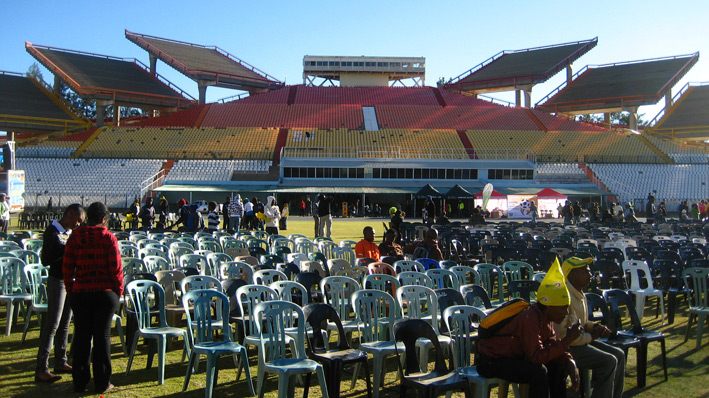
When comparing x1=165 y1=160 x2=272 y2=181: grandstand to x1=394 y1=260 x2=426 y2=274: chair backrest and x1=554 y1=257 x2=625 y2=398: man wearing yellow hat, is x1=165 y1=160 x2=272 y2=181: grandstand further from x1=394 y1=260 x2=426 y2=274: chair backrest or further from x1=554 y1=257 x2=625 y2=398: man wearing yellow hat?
x1=554 y1=257 x2=625 y2=398: man wearing yellow hat

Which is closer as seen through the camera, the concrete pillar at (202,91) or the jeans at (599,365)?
the jeans at (599,365)

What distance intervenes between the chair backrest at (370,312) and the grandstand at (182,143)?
45559 mm

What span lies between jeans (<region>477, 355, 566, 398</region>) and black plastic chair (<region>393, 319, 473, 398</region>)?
253 millimetres

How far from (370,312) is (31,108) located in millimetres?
57175

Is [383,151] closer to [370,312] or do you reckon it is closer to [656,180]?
[656,180]

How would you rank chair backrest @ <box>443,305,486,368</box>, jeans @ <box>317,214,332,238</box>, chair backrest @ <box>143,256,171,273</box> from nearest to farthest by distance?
chair backrest @ <box>443,305,486,368</box> < chair backrest @ <box>143,256,171,273</box> < jeans @ <box>317,214,332,238</box>

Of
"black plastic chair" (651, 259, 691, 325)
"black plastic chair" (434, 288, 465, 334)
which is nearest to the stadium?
"black plastic chair" (651, 259, 691, 325)

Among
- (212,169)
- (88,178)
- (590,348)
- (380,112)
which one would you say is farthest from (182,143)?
(590,348)

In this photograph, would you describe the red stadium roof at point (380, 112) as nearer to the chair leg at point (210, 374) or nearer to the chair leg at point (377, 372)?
the chair leg at point (377, 372)

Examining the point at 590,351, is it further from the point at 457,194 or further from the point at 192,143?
Result: the point at 192,143

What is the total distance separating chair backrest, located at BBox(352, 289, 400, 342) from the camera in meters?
6.88

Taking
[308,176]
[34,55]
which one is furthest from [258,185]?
[34,55]

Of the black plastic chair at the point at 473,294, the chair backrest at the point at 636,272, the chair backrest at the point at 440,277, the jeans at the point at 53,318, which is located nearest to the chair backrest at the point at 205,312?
the jeans at the point at 53,318

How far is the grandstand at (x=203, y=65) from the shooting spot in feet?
208
